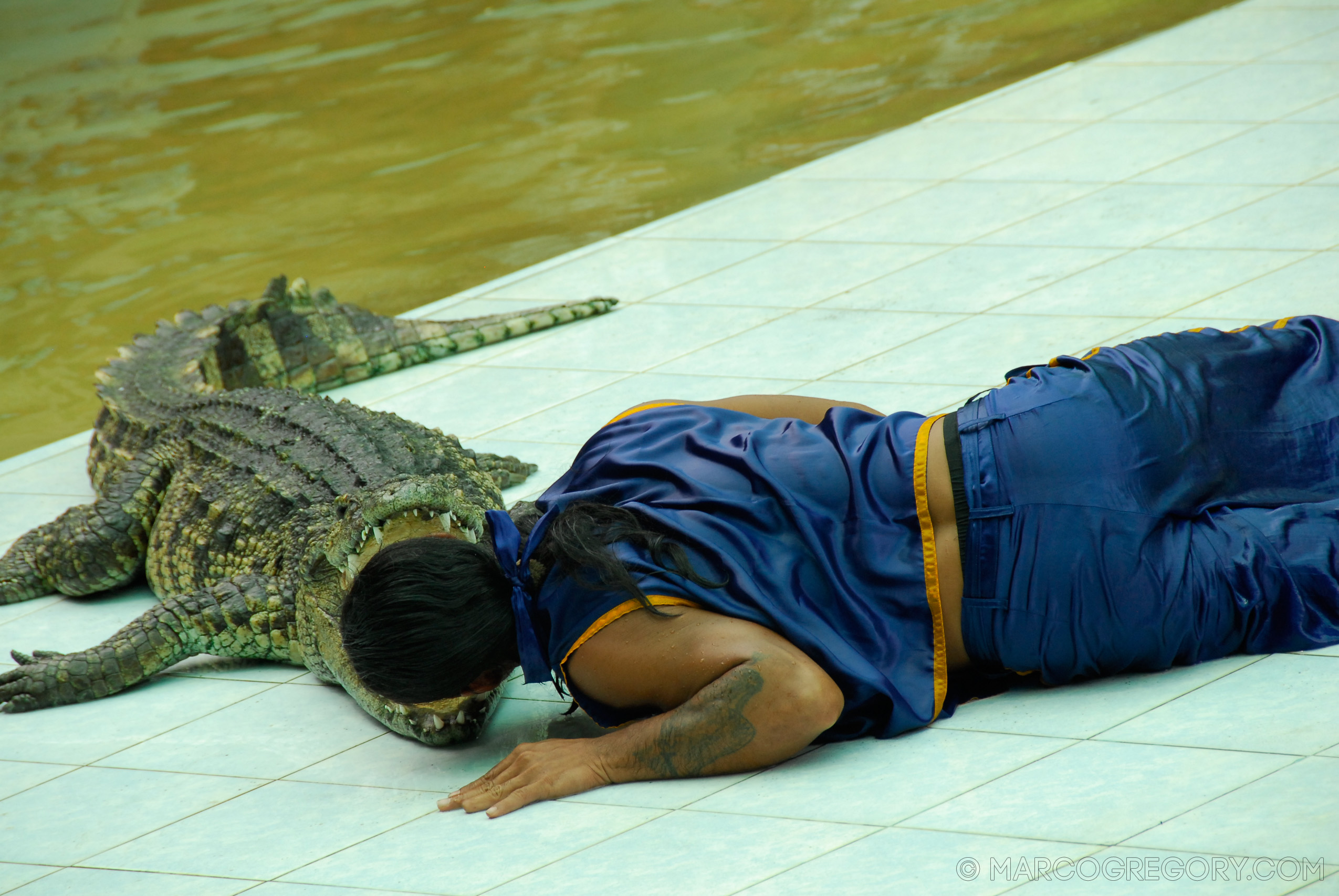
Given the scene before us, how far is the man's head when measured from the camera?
2.22 meters

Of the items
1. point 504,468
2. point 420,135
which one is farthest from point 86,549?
point 420,135

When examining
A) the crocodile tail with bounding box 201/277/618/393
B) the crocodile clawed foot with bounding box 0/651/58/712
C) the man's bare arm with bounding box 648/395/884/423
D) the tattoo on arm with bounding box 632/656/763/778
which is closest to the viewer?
the tattoo on arm with bounding box 632/656/763/778

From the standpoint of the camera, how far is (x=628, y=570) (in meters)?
Result: 2.26

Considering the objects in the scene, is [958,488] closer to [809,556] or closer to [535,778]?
[809,556]

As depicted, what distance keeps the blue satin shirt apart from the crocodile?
0.44 metres

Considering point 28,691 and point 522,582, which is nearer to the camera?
point 522,582

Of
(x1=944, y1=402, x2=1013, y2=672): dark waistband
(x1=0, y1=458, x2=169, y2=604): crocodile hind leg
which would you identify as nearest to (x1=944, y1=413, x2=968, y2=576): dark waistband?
(x1=944, y1=402, x2=1013, y2=672): dark waistband

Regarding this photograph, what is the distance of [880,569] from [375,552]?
1.06 meters

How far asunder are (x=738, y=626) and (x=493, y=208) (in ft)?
19.4

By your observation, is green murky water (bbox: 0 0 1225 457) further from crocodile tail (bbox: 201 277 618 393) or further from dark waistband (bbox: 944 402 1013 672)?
dark waistband (bbox: 944 402 1013 672)

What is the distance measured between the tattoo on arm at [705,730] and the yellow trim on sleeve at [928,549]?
1.17ft

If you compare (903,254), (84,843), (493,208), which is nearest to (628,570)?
(84,843)

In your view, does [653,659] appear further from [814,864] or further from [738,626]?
[814,864]

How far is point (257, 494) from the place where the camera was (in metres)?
3.65
